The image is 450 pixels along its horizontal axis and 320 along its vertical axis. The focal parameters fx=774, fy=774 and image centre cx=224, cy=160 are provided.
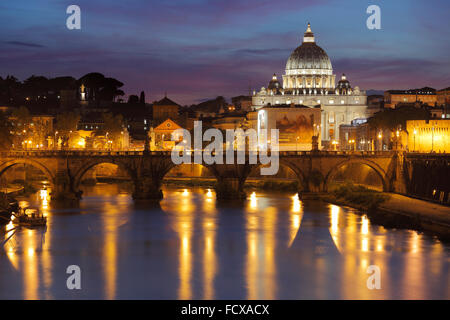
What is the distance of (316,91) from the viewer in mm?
174000

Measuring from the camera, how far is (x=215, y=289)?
36094mm

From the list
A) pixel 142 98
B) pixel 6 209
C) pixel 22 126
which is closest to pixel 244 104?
pixel 142 98

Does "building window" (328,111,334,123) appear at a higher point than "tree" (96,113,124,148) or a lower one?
higher

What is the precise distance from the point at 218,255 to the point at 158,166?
27.1 m

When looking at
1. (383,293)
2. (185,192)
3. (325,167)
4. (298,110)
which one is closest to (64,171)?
(185,192)

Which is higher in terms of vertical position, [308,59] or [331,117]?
[308,59]

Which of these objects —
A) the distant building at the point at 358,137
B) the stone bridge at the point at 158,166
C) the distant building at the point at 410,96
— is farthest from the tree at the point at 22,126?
the distant building at the point at 410,96

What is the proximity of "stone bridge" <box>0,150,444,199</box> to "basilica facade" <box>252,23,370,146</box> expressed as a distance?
9336cm

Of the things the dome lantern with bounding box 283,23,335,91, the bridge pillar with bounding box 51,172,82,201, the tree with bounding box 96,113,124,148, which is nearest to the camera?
the bridge pillar with bounding box 51,172,82,201

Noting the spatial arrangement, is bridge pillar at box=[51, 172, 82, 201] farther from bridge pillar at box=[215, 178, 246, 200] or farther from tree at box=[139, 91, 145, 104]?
tree at box=[139, 91, 145, 104]

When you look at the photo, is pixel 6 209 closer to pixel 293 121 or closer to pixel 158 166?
pixel 158 166

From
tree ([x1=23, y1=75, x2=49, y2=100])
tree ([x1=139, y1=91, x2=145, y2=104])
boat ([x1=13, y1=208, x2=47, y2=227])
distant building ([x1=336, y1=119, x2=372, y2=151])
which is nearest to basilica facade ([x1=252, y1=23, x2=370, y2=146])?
distant building ([x1=336, y1=119, x2=372, y2=151])

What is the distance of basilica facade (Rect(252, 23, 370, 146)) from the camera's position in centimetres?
16925

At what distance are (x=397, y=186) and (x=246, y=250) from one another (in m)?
27.4
